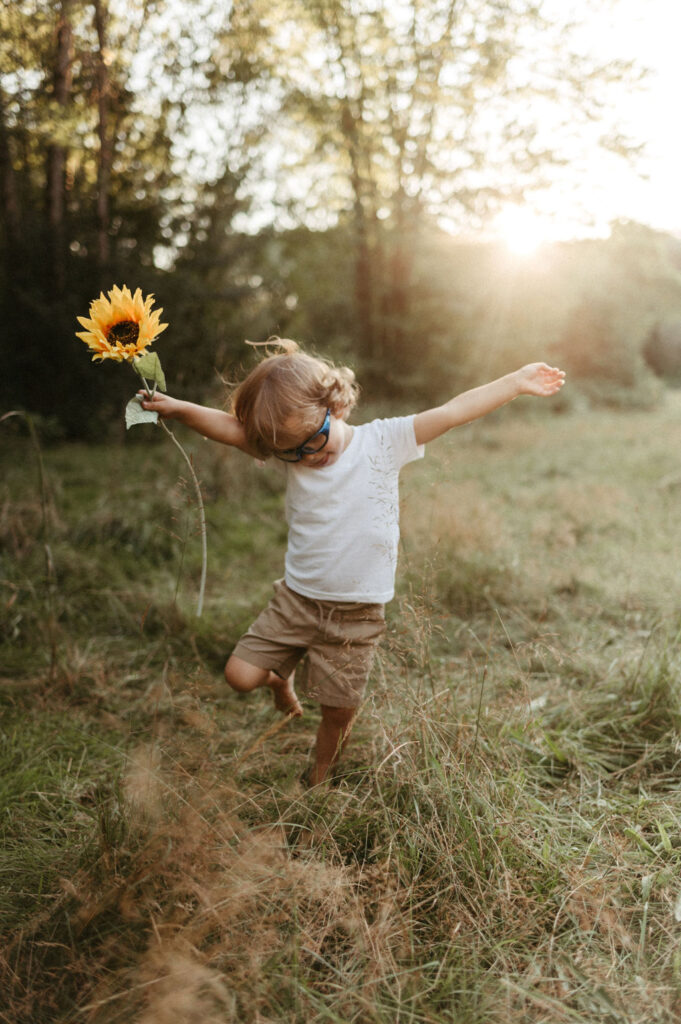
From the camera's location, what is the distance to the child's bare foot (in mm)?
2387

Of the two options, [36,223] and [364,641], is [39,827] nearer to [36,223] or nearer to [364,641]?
[364,641]

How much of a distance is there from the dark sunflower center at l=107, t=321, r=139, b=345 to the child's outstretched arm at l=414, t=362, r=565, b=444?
86 centimetres

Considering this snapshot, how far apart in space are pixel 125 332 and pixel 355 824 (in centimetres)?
141

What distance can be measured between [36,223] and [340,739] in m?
8.27

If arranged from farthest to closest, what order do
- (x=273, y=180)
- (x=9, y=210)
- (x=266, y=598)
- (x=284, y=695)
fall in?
1. (x=273, y=180)
2. (x=9, y=210)
3. (x=266, y=598)
4. (x=284, y=695)

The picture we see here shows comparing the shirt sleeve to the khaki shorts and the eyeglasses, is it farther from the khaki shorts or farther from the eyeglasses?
the khaki shorts

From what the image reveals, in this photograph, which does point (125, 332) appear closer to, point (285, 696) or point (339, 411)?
point (339, 411)

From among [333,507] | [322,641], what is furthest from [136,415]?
[322,641]

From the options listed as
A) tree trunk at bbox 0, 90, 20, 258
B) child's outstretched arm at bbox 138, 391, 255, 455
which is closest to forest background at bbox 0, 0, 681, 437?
tree trunk at bbox 0, 90, 20, 258

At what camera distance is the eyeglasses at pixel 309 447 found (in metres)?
2.07

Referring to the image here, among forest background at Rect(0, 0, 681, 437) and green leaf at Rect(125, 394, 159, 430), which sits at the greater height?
forest background at Rect(0, 0, 681, 437)

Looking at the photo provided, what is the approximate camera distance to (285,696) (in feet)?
8.08

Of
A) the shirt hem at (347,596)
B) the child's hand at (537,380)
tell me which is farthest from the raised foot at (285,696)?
the child's hand at (537,380)

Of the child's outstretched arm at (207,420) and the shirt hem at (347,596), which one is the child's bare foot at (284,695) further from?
the child's outstretched arm at (207,420)
